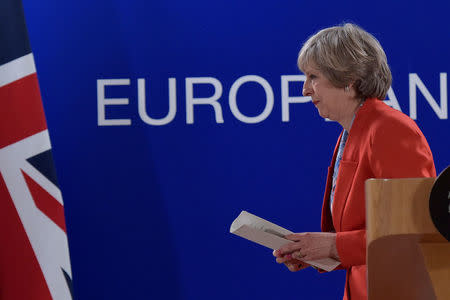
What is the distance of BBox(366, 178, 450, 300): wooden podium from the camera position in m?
0.89

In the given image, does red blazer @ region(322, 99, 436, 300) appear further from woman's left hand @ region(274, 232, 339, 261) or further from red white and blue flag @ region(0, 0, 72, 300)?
red white and blue flag @ region(0, 0, 72, 300)

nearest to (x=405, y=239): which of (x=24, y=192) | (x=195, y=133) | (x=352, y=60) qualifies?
(x=352, y=60)

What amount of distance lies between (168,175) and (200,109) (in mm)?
317

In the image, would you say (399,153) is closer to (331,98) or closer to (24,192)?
(331,98)

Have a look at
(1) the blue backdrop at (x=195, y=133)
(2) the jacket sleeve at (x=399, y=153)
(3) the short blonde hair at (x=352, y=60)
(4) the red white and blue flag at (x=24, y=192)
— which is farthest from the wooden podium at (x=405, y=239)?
(1) the blue backdrop at (x=195, y=133)

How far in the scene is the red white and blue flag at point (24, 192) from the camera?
237 cm

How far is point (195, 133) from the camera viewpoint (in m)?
2.90

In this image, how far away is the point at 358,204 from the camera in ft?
4.78

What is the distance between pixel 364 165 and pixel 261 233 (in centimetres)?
27

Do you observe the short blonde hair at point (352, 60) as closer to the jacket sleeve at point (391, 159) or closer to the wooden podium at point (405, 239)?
the jacket sleeve at point (391, 159)

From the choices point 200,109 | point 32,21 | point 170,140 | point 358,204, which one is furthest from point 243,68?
point 358,204

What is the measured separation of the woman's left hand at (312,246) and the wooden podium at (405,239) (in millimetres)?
539

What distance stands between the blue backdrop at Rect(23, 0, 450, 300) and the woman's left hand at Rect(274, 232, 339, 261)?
4.33 feet

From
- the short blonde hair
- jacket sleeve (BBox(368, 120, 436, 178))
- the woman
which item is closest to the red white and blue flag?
the woman
